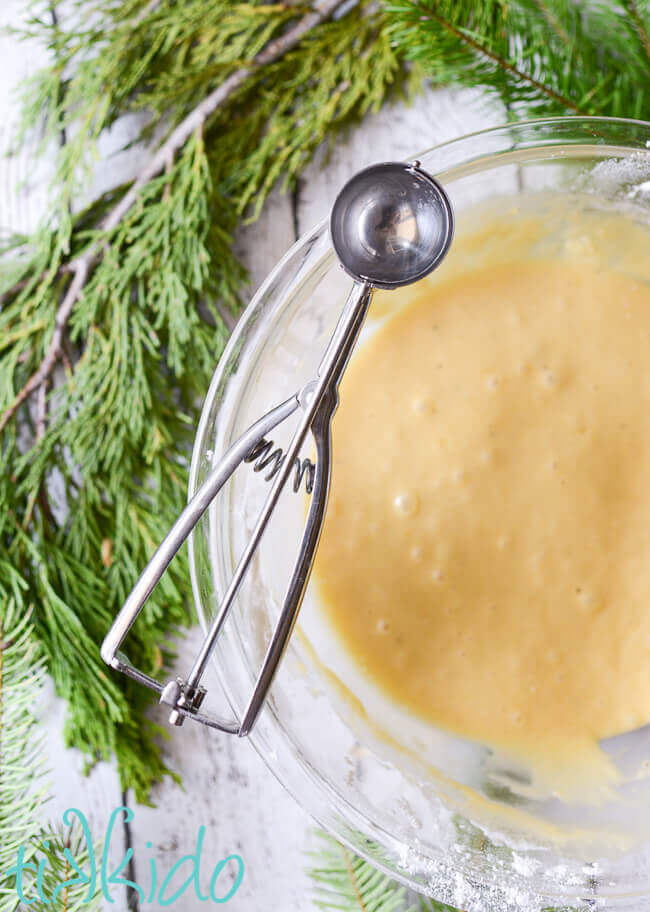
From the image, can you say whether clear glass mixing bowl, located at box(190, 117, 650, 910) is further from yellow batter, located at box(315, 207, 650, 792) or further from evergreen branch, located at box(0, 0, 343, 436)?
evergreen branch, located at box(0, 0, 343, 436)

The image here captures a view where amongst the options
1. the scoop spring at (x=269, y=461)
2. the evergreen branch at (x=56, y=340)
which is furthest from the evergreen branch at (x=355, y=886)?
the evergreen branch at (x=56, y=340)

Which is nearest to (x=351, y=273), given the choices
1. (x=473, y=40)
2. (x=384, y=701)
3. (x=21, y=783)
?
(x=473, y=40)

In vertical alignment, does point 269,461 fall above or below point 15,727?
above

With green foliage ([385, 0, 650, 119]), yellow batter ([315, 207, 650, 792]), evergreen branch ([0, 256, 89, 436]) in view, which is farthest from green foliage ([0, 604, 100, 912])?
green foliage ([385, 0, 650, 119])

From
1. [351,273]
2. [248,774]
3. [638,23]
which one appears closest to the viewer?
[351,273]

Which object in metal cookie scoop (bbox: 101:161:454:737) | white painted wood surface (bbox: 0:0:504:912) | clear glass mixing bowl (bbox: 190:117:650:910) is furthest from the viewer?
white painted wood surface (bbox: 0:0:504:912)

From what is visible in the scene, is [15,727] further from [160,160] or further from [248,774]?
[160,160]
